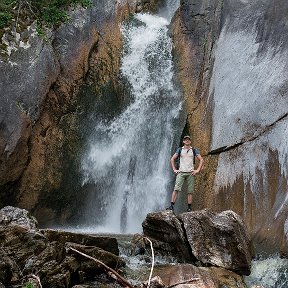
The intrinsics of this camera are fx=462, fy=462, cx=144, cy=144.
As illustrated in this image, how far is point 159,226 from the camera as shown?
37.1ft

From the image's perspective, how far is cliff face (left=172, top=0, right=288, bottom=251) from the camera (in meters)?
12.4

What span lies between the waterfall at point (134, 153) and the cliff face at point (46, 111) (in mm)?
724

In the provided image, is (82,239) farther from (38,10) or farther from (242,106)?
(38,10)

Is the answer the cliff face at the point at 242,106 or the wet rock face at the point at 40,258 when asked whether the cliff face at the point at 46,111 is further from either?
the wet rock face at the point at 40,258

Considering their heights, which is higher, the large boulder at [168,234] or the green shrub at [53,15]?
the green shrub at [53,15]

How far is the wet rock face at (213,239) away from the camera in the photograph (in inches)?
399

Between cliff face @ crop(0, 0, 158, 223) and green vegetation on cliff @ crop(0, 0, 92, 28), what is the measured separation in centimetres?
45

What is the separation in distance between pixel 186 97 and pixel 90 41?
4.47 meters

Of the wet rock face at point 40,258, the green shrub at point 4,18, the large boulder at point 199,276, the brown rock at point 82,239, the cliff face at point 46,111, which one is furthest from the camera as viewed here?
the green shrub at point 4,18

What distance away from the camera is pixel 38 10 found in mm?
17953

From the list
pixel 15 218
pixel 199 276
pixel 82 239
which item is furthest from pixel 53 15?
pixel 199 276

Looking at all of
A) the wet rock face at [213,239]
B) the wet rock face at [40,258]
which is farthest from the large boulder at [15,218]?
the wet rock face at [213,239]

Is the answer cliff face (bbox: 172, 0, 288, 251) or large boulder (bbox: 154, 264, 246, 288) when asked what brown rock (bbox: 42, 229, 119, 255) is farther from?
cliff face (bbox: 172, 0, 288, 251)

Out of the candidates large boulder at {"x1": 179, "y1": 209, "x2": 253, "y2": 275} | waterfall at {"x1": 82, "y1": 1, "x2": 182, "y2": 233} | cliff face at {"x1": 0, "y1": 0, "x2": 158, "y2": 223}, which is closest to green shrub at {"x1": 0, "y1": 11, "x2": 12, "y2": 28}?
cliff face at {"x1": 0, "y1": 0, "x2": 158, "y2": 223}
